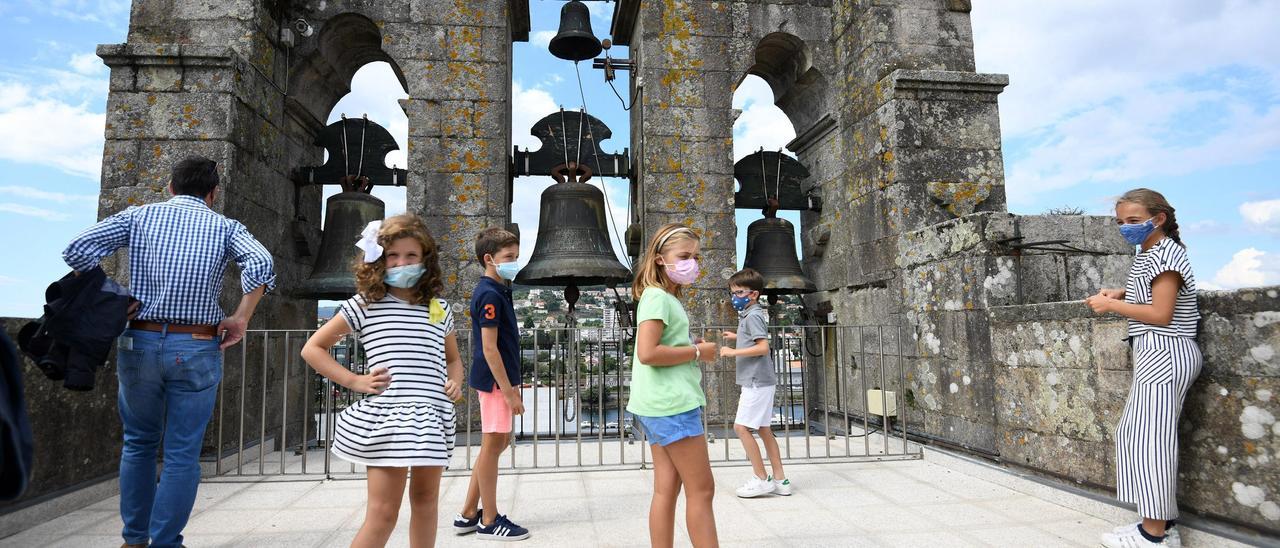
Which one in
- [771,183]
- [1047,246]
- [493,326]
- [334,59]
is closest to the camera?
[493,326]

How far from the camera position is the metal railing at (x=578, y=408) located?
4.70m

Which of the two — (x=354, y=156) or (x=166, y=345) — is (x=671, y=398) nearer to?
(x=166, y=345)

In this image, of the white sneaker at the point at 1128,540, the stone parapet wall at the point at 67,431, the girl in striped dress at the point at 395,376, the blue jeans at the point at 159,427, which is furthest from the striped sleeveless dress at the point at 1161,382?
the stone parapet wall at the point at 67,431

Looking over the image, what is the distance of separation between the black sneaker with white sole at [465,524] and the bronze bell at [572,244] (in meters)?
2.33

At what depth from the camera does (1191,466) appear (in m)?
2.88

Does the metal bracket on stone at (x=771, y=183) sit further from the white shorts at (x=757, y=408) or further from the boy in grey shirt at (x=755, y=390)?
the white shorts at (x=757, y=408)

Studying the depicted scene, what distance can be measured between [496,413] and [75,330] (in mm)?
1662

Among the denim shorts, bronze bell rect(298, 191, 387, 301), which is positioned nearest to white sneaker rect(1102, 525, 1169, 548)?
the denim shorts

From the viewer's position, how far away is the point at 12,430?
3.75 ft

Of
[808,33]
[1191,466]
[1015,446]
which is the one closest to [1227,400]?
[1191,466]

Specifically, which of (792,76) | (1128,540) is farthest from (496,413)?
(792,76)

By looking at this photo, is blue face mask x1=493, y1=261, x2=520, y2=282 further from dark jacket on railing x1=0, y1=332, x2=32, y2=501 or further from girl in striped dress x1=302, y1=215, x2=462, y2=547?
dark jacket on railing x1=0, y1=332, x2=32, y2=501

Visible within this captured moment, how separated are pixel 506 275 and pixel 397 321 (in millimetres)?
1167

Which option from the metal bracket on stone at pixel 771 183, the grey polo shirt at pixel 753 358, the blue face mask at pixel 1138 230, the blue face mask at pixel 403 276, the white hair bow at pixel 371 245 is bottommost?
the grey polo shirt at pixel 753 358
